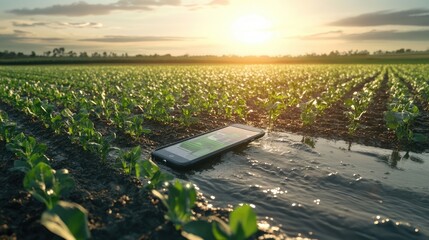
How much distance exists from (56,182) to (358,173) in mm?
3761

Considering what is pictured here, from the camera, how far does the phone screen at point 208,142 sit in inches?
179

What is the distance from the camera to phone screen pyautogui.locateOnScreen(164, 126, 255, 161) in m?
4.54

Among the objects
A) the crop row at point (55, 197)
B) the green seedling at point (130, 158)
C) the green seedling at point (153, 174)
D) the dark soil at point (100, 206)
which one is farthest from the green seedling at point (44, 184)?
the green seedling at point (130, 158)

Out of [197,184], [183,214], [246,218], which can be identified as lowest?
[197,184]

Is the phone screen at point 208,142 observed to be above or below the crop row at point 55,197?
below

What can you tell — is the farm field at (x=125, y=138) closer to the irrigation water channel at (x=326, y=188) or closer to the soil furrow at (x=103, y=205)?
the soil furrow at (x=103, y=205)

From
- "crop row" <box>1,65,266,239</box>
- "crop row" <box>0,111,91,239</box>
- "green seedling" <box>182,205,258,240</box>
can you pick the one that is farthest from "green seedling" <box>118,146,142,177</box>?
"green seedling" <box>182,205,258,240</box>

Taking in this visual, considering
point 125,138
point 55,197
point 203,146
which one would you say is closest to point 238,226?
point 55,197

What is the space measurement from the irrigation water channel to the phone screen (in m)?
0.23

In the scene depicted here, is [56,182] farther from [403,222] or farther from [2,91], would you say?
[2,91]

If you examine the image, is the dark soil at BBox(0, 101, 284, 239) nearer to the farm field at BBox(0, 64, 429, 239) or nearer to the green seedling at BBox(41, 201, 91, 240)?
the farm field at BBox(0, 64, 429, 239)

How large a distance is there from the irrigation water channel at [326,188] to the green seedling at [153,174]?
0.65 meters

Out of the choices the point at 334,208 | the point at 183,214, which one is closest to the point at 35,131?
the point at 183,214

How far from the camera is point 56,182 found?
8.68 ft
